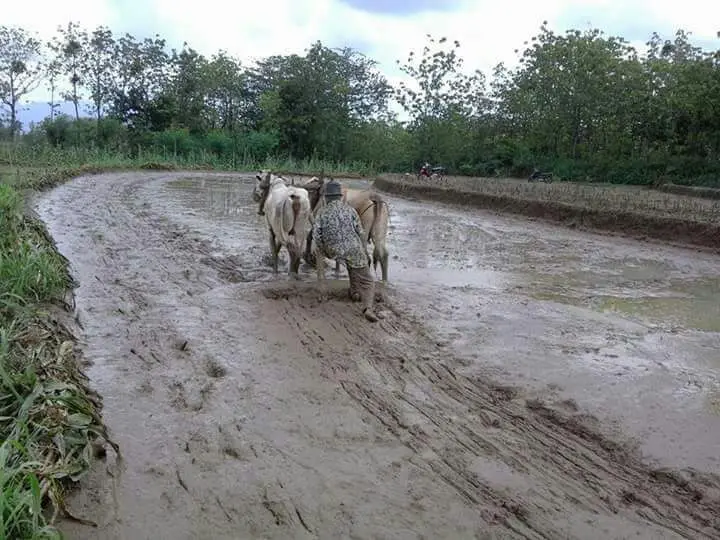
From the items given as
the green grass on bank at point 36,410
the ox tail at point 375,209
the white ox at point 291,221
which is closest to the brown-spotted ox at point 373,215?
the ox tail at point 375,209

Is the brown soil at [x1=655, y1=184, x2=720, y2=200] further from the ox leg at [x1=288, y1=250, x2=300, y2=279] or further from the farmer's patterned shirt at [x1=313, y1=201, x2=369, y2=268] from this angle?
the farmer's patterned shirt at [x1=313, y1=201, x2=369, y2=268]

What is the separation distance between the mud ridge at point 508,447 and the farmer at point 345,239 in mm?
1143

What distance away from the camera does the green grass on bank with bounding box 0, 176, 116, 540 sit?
293 centimetres

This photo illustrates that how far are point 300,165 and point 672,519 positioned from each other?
33750mm

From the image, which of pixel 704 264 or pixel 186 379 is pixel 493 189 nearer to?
pixel 704 264

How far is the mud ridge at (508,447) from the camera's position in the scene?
3.54m

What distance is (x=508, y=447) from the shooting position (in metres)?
4.23

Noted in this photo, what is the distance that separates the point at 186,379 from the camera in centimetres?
518

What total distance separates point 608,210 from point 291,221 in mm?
9361

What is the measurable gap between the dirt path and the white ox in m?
0.40

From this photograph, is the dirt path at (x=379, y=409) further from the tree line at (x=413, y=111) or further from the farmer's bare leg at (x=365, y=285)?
the tree line at (x=413, y=111)

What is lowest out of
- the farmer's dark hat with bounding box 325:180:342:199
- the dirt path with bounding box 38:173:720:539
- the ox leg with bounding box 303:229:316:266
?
the dirt path with bounding box 38:173:720:539

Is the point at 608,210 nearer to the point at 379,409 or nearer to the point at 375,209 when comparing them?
the point at 375,209

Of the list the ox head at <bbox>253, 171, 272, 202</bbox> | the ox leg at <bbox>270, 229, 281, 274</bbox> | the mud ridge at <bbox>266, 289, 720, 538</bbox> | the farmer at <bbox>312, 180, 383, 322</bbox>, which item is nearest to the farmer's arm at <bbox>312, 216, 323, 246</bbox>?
the farmer at <bbox>312, 180, 383, 322</bbox>
